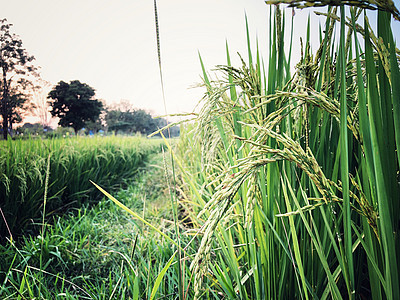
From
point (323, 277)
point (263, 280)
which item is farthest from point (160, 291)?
point (323, 277)

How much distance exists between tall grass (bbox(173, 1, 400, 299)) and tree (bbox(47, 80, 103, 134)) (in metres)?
42.8

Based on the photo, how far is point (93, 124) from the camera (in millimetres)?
43438

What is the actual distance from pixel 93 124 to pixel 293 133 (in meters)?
47.9

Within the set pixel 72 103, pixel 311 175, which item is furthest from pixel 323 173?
pixel 72 103

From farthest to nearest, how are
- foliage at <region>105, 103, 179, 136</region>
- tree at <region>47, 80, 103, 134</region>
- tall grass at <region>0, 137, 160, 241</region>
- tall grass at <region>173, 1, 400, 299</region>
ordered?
foliage at <region>105, 103, 179, 136</region>, tree at <region>47, 80, 103, 134</region>, tall grass at <region>0, 137, 160, 241</region>, tall grass at <region>173, 1, 400, 299</region>

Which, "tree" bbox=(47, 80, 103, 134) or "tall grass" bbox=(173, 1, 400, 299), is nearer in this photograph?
"tall grass" bbox=(173, 1, 400, 299)

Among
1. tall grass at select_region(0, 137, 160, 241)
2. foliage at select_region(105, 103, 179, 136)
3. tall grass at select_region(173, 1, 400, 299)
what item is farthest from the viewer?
foliage at select_region(105, 103, 179, 136)

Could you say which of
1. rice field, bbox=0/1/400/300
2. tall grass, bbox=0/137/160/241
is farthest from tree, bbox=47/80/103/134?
rice field, bbox=0/1/400/300

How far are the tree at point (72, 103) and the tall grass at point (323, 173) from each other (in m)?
42.8

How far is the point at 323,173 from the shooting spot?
2.17ft

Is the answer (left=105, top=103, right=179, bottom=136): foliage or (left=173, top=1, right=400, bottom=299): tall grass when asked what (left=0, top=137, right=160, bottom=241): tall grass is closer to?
(left=173, top=1, right=400, bottom=299): tall grass

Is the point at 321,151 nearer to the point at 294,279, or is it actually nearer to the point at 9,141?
the point at 294,279

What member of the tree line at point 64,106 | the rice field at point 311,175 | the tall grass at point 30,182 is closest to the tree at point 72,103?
the tree line at point 64,106

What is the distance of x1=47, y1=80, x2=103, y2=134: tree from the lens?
125ft
